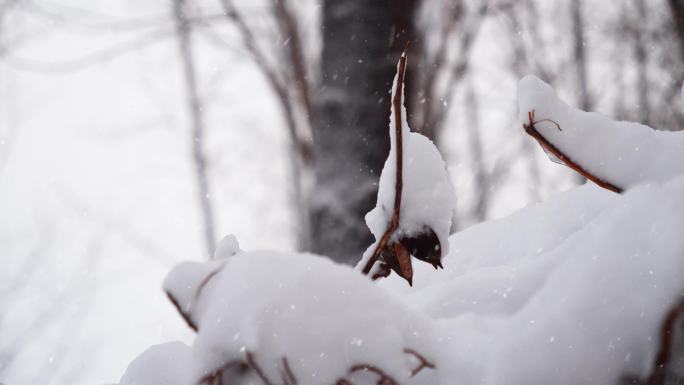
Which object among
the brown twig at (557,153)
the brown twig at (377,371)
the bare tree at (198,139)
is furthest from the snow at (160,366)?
the bare tree at (198,139)

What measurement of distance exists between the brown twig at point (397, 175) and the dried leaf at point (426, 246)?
20mm

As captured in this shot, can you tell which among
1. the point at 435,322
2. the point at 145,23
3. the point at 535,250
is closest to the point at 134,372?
the point at 435,322

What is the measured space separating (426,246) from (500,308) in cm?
9

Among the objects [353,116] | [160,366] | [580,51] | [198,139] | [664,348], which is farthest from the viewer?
[580,51]

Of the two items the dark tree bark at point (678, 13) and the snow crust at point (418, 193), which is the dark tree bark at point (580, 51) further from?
the snow crust at point (418, 193)

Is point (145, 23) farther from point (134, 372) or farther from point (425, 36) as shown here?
point (134, 372)

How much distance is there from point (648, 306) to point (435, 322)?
147mm

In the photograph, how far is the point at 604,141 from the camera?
50cm

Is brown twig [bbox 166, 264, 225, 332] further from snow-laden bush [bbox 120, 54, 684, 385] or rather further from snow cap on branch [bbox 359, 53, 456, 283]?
snow cap on branch [bbox 359, 53, 456, 283]

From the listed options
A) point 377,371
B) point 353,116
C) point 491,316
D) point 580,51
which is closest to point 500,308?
point 491,316

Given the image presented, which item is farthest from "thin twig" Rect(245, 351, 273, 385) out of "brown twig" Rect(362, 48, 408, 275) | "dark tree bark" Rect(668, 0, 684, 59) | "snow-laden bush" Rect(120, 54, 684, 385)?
"dark tree bark" Rect(668, 0, 684, 59)

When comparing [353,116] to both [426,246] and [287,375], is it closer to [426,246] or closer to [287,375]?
[426,246]

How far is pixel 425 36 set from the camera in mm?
Result: 1954

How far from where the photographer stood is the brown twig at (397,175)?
0.48 m
